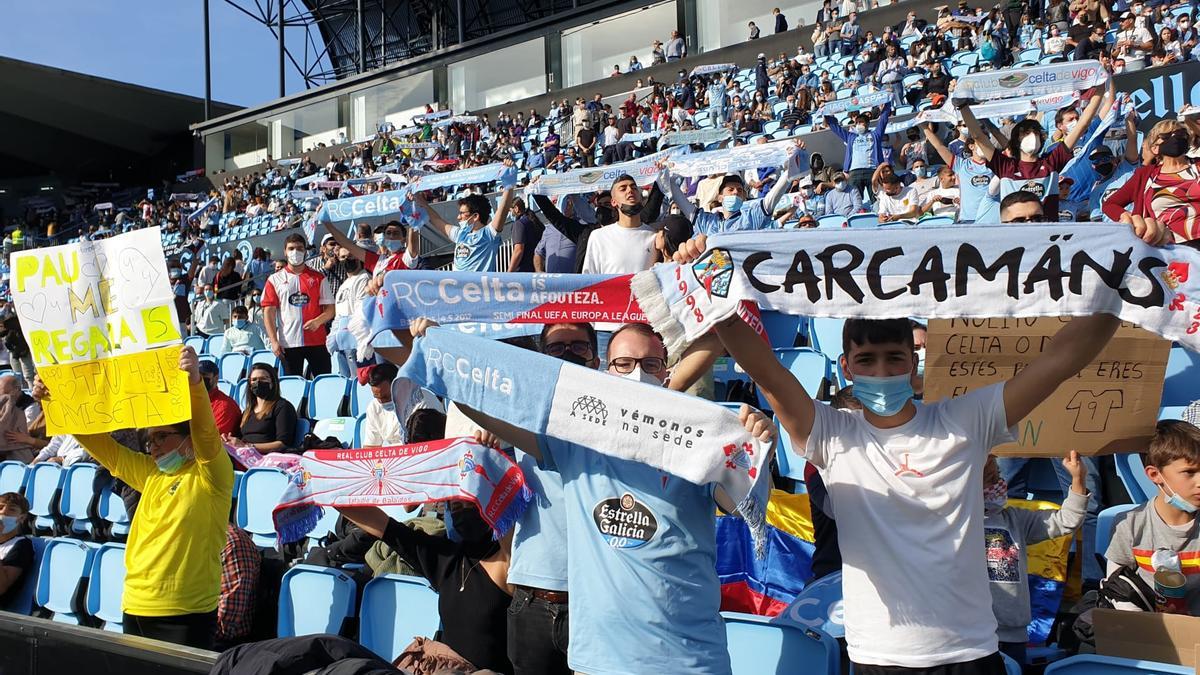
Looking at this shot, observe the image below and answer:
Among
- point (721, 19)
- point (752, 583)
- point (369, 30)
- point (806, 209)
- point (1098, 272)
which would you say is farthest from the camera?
point (369, 30)

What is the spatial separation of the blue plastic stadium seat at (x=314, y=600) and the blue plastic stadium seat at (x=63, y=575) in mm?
1681

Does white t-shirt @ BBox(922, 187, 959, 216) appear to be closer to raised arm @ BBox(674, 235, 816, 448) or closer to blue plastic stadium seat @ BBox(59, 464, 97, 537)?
raised arm @ BBox(674, 235, 816, 448)

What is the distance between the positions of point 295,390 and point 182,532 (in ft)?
16.1

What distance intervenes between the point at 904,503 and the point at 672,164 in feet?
22.1

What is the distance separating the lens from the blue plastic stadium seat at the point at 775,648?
3.13 metres

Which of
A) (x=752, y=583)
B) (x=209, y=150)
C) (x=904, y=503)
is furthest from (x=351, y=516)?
(x=209, y=150)

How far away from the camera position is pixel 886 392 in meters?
2.56

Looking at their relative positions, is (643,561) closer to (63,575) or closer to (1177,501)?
(1177,501)

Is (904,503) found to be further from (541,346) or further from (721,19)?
(721,19)

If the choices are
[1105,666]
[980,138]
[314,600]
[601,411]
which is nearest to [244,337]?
[314,600]

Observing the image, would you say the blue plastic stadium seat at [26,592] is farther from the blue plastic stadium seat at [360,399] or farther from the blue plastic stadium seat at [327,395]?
the blue plastic stadium seat at [327,395]

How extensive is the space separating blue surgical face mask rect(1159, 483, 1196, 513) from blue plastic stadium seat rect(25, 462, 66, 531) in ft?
23.0

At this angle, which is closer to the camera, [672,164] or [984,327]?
[984,327]

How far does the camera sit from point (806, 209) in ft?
35.7
